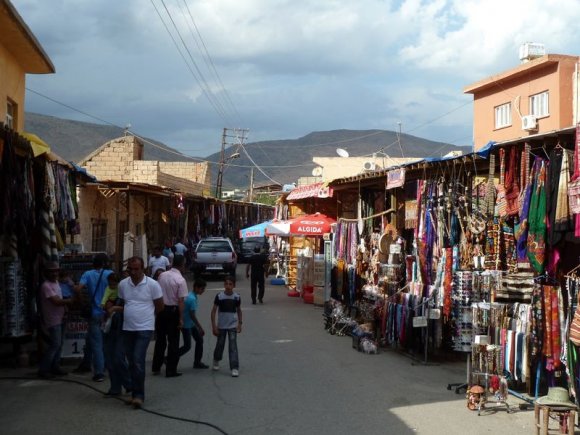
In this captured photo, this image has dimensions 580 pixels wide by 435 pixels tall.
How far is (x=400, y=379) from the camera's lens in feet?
34.0

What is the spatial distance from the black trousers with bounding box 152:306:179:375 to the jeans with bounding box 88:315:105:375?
85 cm

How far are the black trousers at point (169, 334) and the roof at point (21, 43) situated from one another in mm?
5707

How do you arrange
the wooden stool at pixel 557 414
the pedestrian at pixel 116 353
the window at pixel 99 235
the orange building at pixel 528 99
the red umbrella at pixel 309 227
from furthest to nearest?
1. the orange building at pixel 528 99
2. the window at pixel 99 235
3. the red umbrella at pixel 309 227
4. the pedestrian at pixel 116 353
5. the wooden stool at pixel 557 414

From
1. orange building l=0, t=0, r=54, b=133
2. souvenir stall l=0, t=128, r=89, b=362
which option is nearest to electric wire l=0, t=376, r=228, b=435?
souvenir stall l=0, t=128, r=89, b=362

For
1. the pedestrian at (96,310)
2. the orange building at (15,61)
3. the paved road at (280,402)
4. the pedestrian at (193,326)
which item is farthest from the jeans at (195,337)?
the orange building at (15,61)

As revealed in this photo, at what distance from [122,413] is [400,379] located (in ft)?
14.0

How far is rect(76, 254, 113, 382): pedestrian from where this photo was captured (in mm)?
9859

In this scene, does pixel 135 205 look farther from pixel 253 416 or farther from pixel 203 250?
pixel 253 416

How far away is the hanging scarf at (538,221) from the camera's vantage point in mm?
8539

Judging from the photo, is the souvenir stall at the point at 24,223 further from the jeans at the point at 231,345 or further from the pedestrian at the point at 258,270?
the pedestrian at the point at 258,270

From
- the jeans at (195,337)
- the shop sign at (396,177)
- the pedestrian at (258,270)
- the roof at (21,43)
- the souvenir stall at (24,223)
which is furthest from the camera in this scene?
the pedestrian at (258,270)

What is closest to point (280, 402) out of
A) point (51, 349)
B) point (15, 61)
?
point (51, 349)

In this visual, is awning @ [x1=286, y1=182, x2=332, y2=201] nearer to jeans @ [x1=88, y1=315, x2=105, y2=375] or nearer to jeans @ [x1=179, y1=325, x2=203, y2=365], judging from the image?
jeans @ [x1=179, y1=325, x2=203, y2=365]

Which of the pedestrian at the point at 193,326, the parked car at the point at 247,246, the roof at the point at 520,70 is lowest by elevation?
the pedestrian at the point at 193,326
